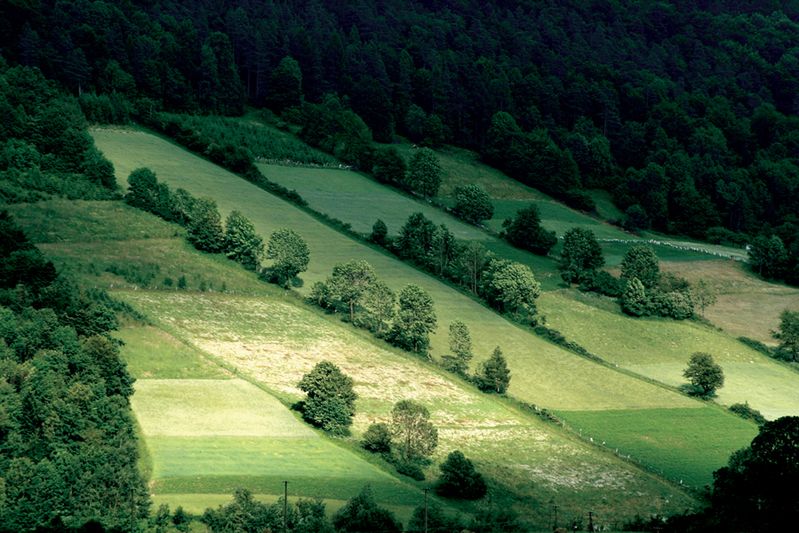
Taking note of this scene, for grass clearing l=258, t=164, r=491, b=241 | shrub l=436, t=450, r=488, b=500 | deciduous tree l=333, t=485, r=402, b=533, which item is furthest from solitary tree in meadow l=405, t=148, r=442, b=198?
deciduous tree l=333, t=485, r=402, b=533

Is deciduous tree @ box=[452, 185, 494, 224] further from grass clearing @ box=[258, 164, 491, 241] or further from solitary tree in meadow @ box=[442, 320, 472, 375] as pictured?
solitary tree in meadow @ box=[442, 320, 472, 375]

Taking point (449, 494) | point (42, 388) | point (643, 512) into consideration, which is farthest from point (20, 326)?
point (643, 512)

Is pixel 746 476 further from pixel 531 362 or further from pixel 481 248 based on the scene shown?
pixel 481 248

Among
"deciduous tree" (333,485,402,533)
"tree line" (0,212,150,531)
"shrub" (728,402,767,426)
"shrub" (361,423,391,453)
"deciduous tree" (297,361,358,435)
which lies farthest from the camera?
"shrub" (728,402,767,426)

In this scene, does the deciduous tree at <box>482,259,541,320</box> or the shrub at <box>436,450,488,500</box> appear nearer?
the shrub at <box>436,450,488,500</box>

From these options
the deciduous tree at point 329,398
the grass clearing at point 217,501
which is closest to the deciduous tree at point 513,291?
the deciduous tree at point 329,398

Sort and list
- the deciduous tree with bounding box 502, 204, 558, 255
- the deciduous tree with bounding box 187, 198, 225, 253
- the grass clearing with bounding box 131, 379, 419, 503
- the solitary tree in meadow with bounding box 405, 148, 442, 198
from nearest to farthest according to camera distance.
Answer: the grass clearing with bounding box 131, 379, 419, 503, the deciduous tree with bounding box 187, 198, 225, 253, the deciduous tree with bounding box 502, 204, 558, 255, the solitary tree in meadow with bounding box 405, 148, 442, 198

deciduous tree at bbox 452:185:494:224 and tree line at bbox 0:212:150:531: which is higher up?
deciduous tree at bbox 452:185:494:224
